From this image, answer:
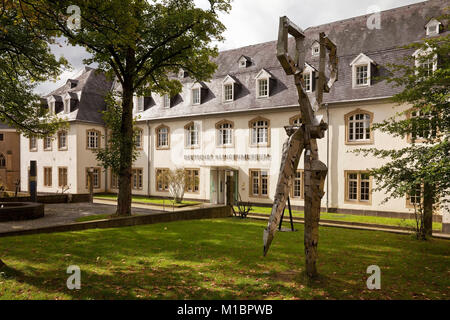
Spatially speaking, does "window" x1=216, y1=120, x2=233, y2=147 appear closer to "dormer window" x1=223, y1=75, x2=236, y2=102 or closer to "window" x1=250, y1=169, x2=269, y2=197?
"dormer window" x1=223, y1=75, x2=236, y2=102

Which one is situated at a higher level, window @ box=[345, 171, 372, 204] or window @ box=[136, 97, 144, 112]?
window @ box=[136, 97, 144, 112]

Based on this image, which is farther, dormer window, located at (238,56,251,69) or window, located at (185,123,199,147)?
window, located at (185,123,199,147)

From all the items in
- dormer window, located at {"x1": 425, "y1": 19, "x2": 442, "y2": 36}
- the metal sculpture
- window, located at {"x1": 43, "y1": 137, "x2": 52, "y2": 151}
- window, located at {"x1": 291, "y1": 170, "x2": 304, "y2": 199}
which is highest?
dormer window, located at {"x1": 425, "y1": 19, "x2": 442, "y2": 36}

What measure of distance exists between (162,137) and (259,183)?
34.1ft

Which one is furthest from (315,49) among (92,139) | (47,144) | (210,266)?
(47,144)

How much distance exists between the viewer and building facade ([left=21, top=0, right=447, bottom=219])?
20344 mm

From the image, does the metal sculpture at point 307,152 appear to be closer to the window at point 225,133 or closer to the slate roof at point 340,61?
the slate roof at point 340,61

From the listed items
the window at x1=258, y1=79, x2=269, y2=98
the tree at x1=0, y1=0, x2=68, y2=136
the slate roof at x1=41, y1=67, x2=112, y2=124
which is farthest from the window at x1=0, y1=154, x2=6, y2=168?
the window at x1=258, y1=79, x2=269, y2=98

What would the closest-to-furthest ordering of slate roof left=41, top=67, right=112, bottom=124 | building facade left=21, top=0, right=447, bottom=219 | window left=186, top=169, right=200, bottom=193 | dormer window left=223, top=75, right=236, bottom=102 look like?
building facade left=21, top=0, right=447, bottom=219 < dormer window left=223, top=75, right=236, bottom=102 < window left=186, top=169, right=200, bottom=193 < slate roof left=41, top=67, right=112, bottom=124

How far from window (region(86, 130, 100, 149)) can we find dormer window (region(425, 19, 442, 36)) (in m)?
28.6

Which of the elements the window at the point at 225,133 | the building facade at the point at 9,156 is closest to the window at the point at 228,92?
the window at the point at 225,133

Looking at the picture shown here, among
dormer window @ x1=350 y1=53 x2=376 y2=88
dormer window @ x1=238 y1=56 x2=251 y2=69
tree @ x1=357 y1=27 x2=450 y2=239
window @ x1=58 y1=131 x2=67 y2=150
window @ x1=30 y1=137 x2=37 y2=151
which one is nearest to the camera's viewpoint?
tree @ x1=357 y1=27 x2=450 y2=239

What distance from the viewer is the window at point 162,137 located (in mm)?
29094
